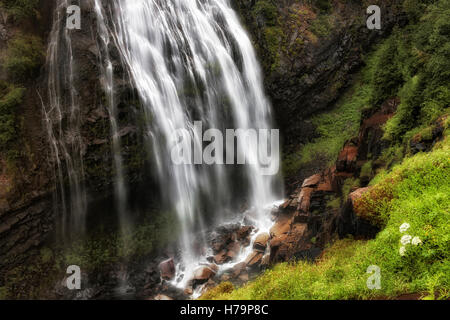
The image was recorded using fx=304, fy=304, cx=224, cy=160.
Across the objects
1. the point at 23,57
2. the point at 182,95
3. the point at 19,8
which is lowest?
the point at 182,95

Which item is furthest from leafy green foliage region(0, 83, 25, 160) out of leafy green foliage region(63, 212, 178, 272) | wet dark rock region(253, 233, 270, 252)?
wet dark rock region(253, 233, 270, 252)

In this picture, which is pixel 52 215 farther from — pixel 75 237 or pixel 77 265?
pixel 77 265

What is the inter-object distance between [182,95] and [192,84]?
79 cm

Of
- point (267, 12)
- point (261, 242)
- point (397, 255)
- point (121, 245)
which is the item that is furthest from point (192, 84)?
point (397, 255)

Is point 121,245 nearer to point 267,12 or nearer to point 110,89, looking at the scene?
point 110,89

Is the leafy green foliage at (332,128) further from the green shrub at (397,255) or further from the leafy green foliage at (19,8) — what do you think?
the leafy green foliage at (19,8)

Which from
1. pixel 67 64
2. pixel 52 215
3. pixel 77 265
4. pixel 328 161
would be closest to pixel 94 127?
pixel 67 64

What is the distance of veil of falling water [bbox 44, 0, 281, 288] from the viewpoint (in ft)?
39.4

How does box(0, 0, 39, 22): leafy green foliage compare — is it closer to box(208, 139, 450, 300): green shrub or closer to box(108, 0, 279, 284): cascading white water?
box(108, 0, 279, 284): cascading white water

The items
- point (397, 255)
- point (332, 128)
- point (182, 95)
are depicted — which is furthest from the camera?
point (332, 128)

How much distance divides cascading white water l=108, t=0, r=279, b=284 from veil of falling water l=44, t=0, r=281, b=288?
0.14 feet

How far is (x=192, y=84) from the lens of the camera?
45.3ft

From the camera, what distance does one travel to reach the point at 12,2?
1168 centimetres

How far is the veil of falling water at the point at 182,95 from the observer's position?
12008mm
